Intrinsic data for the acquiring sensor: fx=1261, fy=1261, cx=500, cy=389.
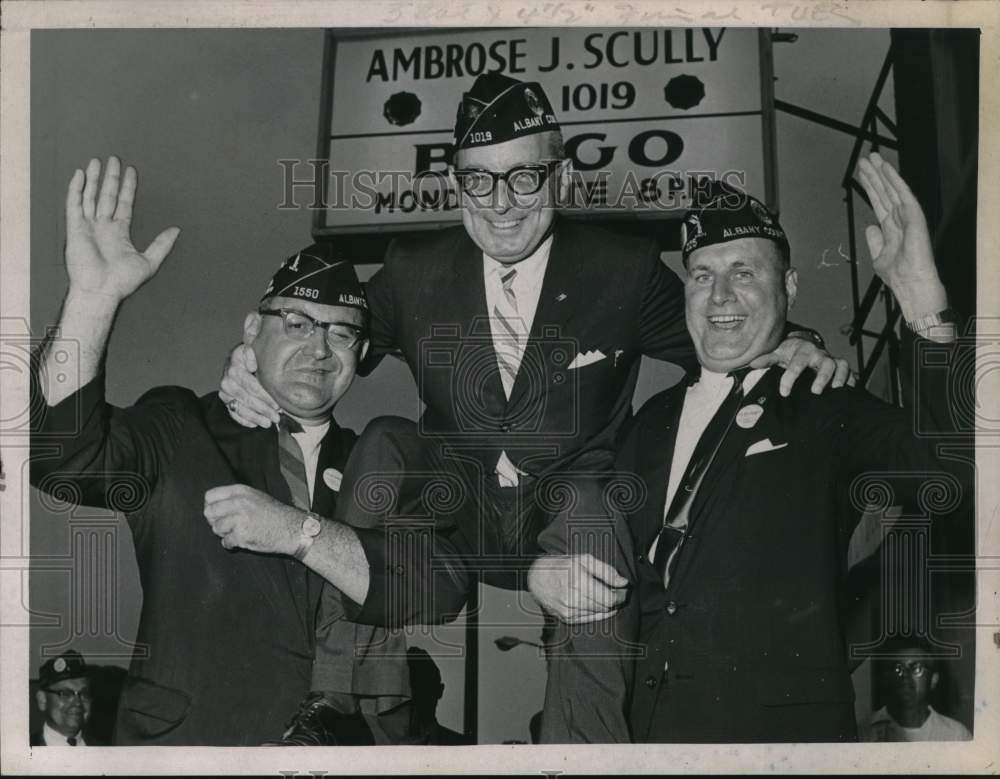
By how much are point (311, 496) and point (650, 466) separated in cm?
122

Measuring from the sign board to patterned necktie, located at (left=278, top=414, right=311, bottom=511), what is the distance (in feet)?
2.42

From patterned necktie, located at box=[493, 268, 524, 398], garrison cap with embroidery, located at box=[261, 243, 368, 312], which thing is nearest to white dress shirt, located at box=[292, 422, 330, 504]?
garrison cap with embroidery, located at box=[261, 243, 368, 312]

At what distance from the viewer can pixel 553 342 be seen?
179 inches

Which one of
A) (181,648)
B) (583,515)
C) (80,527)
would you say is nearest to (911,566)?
(583,515)

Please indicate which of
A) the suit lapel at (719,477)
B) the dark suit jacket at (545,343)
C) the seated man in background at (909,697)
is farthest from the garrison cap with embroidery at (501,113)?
the seated man in background at (909,697)

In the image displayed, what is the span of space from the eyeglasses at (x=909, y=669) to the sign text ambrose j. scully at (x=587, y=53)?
2.32 m

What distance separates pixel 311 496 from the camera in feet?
14.8

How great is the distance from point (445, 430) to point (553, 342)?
19.9 inches

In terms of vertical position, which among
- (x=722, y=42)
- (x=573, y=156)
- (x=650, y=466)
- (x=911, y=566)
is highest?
(x=722, y=42)

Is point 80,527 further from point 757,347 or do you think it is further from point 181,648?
point 757,347

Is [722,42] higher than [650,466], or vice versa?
[722,42]

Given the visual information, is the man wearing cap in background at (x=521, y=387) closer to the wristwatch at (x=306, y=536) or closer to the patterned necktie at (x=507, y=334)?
the patterned necktie at (x=507, y=334)

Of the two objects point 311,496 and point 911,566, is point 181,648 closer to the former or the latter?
point 311,496

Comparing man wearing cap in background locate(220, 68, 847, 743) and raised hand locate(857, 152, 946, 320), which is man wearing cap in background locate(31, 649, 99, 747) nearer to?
man wearing cap in background locate(220, 68, 847, 743)
